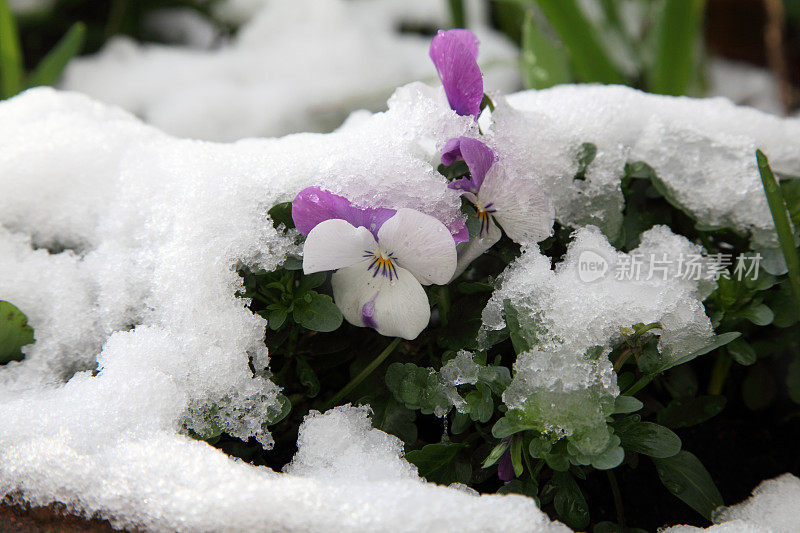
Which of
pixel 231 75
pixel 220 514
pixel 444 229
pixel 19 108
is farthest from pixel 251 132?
pixel 220 514

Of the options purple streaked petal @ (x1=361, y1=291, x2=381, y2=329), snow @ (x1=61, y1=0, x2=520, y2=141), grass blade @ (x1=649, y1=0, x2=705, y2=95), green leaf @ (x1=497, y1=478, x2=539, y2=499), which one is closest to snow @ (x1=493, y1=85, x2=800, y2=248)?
purple streaked petal @ (x1=361, y1=291, x2=381, y2=329)

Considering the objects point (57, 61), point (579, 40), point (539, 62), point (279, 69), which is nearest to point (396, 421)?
point (539, 62)

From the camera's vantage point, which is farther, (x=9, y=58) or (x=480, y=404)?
(x=9, y=58)

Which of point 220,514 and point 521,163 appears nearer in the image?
point 220,514

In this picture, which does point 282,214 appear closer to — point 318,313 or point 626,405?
point 318,313

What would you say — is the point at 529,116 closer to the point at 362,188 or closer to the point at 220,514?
the point at 362,188

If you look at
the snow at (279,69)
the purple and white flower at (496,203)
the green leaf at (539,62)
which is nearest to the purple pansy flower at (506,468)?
the purple and white flower at (496,203)

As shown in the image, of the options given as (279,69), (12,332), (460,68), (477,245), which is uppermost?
(460,68)
